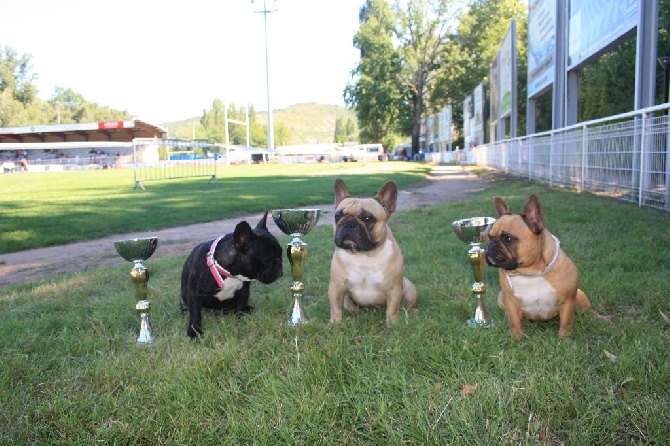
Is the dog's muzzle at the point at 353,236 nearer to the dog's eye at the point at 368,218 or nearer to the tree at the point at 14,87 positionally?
the dog's eye at the point at 368,218

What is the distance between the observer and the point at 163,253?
7.75m

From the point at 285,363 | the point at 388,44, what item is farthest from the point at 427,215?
the point at 388,44

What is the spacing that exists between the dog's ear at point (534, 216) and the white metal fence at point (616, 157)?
647cm

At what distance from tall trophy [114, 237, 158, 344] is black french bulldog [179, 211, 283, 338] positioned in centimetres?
Answer: 30

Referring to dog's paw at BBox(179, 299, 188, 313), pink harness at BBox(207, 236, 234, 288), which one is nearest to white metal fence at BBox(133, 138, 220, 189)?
dog's paw at BBox(179, 299, 188, 313)

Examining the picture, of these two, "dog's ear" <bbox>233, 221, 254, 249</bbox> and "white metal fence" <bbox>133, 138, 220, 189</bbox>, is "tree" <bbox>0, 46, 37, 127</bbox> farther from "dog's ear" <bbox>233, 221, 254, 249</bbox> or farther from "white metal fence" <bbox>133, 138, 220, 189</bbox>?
"dog's ear" <bbox>233, 221, 254, 249</bbox>

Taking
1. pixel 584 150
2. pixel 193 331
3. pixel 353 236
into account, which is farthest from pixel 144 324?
pixel 584 150

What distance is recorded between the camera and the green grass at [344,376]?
7.43 feet

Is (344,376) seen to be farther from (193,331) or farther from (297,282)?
(193,331)

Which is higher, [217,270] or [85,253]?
[217,270]

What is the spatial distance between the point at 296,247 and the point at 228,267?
59 cm

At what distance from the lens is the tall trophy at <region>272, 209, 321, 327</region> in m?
3.84

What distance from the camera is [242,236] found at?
3.54 m

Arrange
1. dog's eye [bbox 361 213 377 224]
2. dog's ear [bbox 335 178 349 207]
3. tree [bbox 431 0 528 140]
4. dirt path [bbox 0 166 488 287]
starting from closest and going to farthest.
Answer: dog's eye [bbox 361 213 377 224] → dog's ear [bbox 335 178 349 207] → dirt path [bbox 0 166 488 287] → tree [bbox 431 0 528 140]
